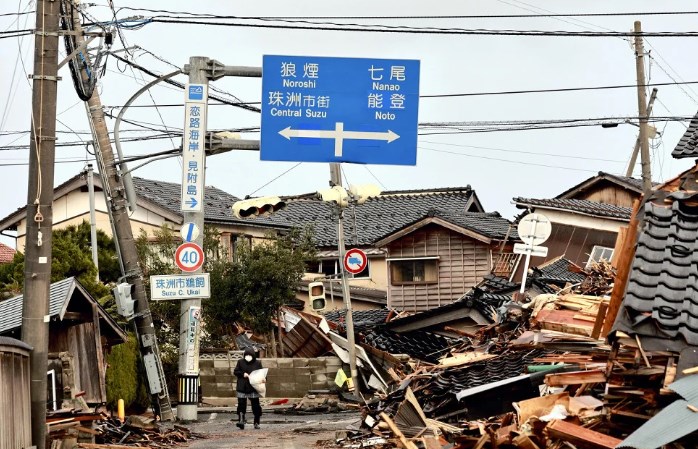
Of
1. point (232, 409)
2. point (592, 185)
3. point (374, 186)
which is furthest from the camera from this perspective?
point (592, 185)

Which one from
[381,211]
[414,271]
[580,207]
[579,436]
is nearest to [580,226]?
[580,207]

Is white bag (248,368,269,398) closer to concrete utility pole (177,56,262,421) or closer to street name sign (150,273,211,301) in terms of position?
concrete utility pole (177,56,262,421)

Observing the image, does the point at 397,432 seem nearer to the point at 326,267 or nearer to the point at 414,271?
the point at 414,271

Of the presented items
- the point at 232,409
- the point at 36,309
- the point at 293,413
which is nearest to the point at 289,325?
the point at 232,409

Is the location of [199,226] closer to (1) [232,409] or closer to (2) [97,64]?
(2) [97,64]

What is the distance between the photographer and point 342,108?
23.8 m

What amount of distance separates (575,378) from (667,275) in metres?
3.02

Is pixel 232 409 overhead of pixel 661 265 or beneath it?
beneath

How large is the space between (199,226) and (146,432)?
4.56 metres

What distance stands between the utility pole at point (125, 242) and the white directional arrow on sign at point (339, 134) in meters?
4.58

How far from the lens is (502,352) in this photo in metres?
21.1

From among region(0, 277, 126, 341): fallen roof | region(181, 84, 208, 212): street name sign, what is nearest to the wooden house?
region(181, 84, 208, 212): street name sign

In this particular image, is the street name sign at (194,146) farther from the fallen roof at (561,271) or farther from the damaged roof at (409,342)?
the fallen roof at (561,271)

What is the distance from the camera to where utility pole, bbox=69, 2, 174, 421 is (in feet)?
86.3
